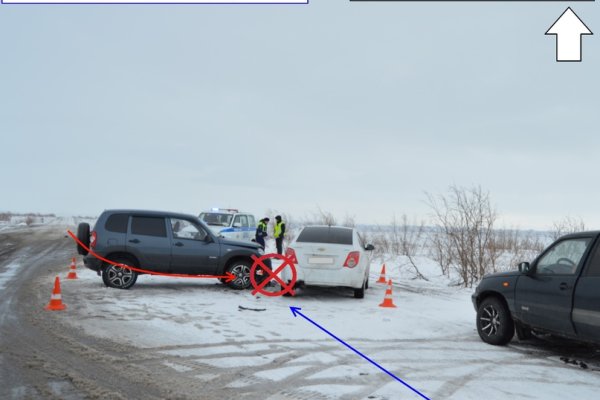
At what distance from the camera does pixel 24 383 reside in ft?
17.2

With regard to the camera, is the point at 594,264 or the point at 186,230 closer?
the point at 594,264

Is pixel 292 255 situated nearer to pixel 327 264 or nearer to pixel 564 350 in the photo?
pixel 327 264

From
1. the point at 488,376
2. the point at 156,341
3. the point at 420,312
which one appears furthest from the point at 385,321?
the point at 156,341

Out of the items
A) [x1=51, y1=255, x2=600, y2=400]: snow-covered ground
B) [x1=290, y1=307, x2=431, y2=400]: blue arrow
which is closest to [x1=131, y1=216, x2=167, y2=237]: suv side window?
[x1=51, y1=255, x2=600, y2=400]: snow-covered ground

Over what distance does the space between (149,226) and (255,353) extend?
21.3ft

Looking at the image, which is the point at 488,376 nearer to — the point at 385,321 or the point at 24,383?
the point at 385,321

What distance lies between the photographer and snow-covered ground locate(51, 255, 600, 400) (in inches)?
221

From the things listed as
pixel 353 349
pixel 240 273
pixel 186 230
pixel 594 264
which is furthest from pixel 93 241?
pixel 594 264

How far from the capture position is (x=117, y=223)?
1223 centimetres

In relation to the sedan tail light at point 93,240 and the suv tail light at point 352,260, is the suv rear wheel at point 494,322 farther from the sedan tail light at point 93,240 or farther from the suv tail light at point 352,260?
the sedan tail light at point 93,240

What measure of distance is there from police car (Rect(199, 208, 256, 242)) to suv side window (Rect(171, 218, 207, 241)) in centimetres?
871

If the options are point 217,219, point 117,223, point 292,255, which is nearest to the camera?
point 292,255

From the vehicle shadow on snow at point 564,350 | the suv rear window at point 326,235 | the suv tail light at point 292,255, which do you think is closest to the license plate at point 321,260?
the suv tail light at point 292,255

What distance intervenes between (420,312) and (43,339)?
22.7 ft
